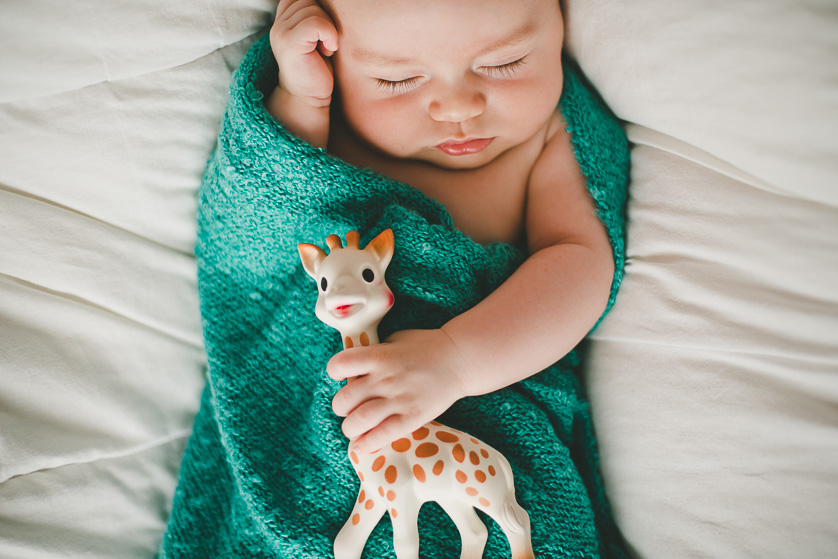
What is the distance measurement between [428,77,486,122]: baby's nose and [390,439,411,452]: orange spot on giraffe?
427 millimetres

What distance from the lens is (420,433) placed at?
27.5 inches

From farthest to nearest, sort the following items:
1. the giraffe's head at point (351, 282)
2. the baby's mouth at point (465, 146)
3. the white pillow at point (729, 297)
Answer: the baby's mouth at point (465, 146) < the white pillow at point (729, 297) < the giraffe's head at point (351, 282)

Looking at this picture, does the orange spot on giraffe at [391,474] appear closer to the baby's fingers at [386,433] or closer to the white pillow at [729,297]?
the baby's fingers at [386,433]

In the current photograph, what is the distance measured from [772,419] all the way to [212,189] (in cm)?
83

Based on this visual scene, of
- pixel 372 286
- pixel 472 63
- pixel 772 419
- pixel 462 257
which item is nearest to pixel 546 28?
pixel 472 63

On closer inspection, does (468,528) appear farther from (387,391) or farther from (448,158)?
(448,158)

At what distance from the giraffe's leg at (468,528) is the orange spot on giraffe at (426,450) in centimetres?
6

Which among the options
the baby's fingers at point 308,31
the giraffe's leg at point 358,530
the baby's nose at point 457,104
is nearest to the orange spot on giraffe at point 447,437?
the giraffe's leg at point 358,530

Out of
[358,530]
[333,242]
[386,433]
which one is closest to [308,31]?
[333,242]

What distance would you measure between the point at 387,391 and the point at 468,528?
7.3 inches

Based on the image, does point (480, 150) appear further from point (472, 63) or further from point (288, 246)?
point (288, 246)

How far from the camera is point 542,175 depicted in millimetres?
979

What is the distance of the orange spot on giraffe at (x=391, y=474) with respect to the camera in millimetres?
661

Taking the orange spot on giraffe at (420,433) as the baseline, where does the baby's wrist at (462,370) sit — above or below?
above
